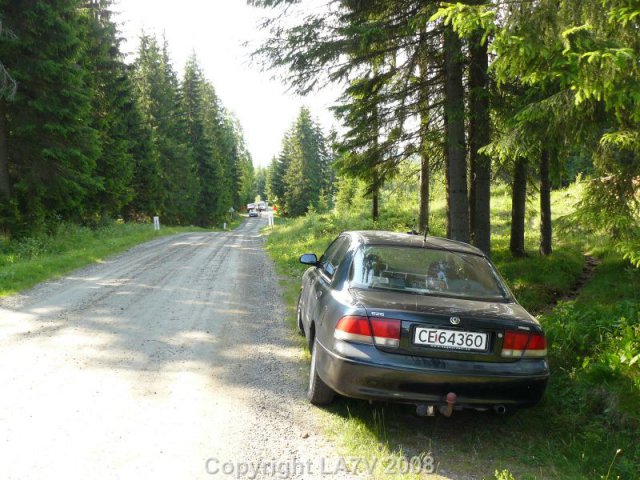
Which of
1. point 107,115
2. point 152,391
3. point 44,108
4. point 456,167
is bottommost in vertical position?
point 152,391

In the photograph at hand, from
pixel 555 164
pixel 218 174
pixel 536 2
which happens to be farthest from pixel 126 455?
pixel 218 174

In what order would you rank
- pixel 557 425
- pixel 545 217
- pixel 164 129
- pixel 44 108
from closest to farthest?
pixel 557 425, pixel 545 217, pixel 44 108, pixel 164 129

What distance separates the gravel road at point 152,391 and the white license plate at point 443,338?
112cm

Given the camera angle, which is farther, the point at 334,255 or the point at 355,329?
the point at 334,255

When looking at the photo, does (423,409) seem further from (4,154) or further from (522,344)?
(4,154)

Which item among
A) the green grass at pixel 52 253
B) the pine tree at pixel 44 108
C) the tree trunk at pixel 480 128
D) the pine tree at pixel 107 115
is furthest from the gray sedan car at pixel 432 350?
the pine tree at pixel 107 115

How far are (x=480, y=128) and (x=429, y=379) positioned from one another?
→ 6.79 metres

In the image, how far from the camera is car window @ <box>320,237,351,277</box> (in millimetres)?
4853

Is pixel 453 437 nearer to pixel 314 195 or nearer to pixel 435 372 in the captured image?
pixel 435 372

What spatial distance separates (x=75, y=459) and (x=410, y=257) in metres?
3.27

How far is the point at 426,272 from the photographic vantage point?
4305mm

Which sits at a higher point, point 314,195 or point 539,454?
point 314,195

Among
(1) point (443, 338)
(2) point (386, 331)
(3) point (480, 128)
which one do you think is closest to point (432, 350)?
(1) point (443, 338)

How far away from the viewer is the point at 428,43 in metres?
9.66
